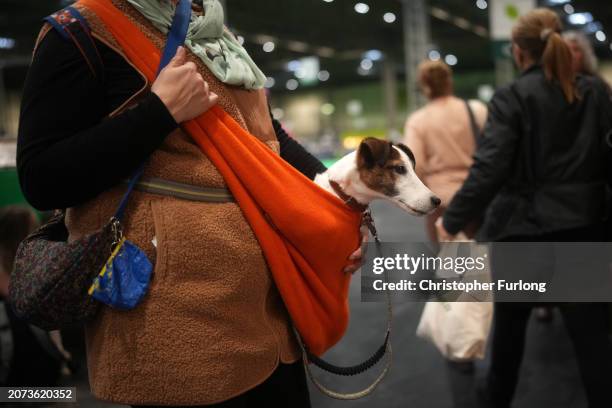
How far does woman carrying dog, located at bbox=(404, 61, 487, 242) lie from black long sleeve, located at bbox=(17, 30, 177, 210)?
2184 millimetres

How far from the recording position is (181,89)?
932 millimetres

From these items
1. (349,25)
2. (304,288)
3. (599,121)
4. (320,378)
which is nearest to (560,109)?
(599,121)

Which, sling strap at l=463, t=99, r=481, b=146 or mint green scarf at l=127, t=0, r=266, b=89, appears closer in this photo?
mint green scarf at l=127, t=0, r=266, b=89

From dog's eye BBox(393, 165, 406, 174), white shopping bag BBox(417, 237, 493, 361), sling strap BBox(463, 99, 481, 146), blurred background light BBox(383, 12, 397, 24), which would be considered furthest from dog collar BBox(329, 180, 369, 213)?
blurred background light BBox(383, 12, 397, 24)

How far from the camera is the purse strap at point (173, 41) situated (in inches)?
37.2

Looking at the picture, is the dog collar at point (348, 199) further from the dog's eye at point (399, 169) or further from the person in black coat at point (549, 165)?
the person in black coat at point (549, 165)

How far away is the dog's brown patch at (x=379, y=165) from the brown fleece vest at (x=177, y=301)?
35 cm

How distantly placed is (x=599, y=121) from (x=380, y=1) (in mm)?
9297

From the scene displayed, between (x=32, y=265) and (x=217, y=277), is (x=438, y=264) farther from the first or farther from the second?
(x=32, y=265)

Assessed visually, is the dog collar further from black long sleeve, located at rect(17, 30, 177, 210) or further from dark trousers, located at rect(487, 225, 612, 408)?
dark trousers, located at rect(487, 225, 612, 408)

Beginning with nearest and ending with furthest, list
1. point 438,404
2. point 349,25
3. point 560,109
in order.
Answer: point 560,109 < point 438,404 < point 349,25

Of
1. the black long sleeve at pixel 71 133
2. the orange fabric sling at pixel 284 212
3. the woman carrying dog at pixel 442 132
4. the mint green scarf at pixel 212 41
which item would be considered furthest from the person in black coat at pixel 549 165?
the black long sleeve at pixel 71 133

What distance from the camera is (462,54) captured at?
21.4m

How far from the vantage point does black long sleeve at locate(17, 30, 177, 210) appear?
884mm
